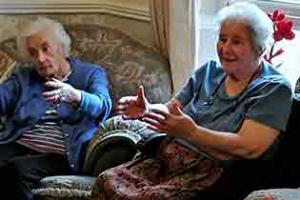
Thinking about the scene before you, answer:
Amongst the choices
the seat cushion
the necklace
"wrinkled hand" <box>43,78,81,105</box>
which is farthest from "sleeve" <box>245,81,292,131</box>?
"wrinkled hand" <box>43,78,81,105</box>

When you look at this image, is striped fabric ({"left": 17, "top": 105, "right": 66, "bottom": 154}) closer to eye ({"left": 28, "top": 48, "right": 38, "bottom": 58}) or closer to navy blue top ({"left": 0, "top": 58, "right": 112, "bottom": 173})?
navy blue top ({"left": 0, "top": 58, "right": 112, "bottom": 173})

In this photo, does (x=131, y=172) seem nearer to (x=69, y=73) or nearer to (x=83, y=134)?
(x=83, y=134)

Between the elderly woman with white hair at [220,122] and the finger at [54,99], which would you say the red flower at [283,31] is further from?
the finger at [54,99]

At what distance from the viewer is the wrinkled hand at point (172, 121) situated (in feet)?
7.86

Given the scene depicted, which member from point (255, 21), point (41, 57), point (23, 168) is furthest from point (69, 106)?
point (255, 21)

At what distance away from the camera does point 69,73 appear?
3229 mm

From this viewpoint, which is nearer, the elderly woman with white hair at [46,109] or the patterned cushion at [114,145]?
the patterned cushion at [114,145]

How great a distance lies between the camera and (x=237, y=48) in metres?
2.53

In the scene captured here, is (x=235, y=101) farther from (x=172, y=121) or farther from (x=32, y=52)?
(x=32, y=52)

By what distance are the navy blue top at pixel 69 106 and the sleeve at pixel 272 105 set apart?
89 centimetres

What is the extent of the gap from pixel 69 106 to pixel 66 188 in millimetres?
481

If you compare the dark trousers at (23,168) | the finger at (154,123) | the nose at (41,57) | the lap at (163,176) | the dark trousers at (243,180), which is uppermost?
the finger at (154,123)

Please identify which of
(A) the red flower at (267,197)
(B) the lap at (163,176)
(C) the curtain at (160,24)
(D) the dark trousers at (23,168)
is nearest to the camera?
(A) the red flower at (267,197)

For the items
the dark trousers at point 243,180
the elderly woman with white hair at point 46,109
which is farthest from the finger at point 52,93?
the dark trousers at point 243,180
